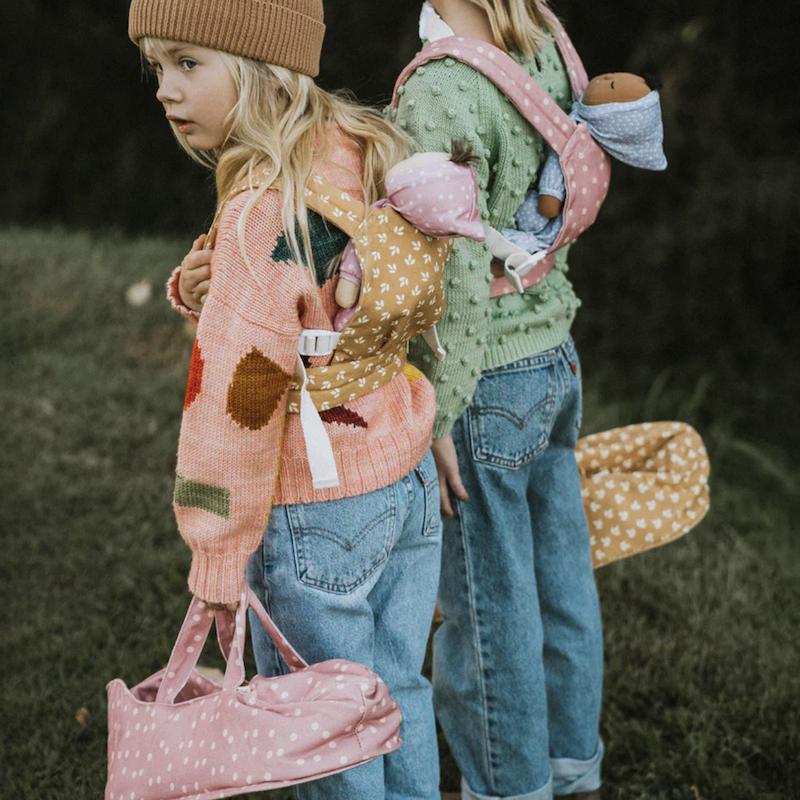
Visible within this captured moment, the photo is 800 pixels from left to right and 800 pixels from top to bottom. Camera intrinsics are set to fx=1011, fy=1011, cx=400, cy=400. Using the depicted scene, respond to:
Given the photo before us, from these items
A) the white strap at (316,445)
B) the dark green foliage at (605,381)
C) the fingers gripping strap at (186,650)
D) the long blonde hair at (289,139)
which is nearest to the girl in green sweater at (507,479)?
the long blonde hair at (289,139)

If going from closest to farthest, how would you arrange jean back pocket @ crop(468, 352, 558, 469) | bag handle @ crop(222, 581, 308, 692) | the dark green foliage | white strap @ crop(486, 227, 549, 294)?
1. bag handle @ crop(222, 581, 308, 692)
2. white strap @ crop(486, 227, 549, 294)
3. jean back pocket @ crop(468, 352, 558, 469)
4. the dark green foliage

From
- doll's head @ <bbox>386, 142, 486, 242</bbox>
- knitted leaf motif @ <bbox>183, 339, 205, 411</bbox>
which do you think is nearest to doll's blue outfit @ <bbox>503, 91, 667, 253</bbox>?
doll's head @ <bbox>386, 142, 486, 242</bbox>

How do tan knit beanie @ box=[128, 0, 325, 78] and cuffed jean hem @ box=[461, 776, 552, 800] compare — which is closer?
tan knit beanie @ box=[128, 0, 325, 78]

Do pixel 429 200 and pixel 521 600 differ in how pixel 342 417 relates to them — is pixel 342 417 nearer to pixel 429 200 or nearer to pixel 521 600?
pixel 429 200

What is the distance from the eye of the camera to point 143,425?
14.6ft

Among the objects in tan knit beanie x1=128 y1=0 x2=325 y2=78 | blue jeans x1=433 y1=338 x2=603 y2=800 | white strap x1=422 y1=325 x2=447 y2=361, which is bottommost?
blue jeans x1=433 y1=338 x2=603 y2=800

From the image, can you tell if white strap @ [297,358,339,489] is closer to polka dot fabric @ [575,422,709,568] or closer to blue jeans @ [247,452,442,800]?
blue jeans @ [247,452,442,800]

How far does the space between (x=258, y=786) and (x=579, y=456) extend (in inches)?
50.9

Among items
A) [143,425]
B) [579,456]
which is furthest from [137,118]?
[579,456]

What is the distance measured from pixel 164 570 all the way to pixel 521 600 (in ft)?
5.53

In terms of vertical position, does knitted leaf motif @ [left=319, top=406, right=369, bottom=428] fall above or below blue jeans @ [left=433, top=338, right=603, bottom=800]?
above

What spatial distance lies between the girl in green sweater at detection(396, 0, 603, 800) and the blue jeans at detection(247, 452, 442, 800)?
8.1 inches

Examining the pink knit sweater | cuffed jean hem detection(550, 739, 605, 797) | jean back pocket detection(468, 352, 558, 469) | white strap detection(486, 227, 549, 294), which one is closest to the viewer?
the pink knit sweater

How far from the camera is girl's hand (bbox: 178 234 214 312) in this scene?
165 centimetres
